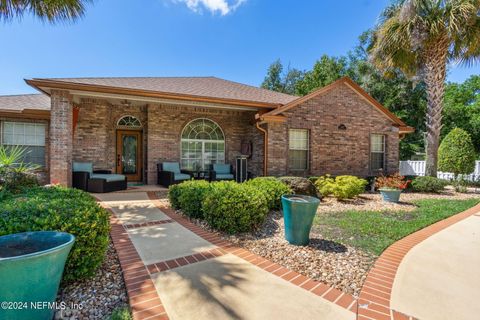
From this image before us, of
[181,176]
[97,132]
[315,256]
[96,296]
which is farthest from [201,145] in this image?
[96,296]

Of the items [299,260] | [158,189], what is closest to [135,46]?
[158,189]

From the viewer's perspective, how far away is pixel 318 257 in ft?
11.9

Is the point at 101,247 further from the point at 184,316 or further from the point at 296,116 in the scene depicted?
the point at 296,116

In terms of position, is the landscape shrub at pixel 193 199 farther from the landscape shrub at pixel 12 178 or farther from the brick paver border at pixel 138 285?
the landscape shrub at pixel 12 178

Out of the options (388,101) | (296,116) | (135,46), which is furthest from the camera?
(388,101)

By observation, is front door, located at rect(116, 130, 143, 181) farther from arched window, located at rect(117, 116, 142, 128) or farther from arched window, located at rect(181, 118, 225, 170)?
arched window, located at rect(181, 118, 225, 170)

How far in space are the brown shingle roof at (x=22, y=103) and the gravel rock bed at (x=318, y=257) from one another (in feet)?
31.0

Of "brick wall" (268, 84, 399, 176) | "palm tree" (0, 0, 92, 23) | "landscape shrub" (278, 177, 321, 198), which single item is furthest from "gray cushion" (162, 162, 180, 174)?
"palm tree" (0, 0, 92, 23)

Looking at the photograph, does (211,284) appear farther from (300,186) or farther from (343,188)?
(343,188)

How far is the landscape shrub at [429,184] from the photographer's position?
392 inches

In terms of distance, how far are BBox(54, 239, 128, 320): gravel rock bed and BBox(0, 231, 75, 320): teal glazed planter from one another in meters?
0.25

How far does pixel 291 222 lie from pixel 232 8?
1417cm

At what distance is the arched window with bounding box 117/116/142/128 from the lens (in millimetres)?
10601

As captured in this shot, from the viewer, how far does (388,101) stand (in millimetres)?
22688
